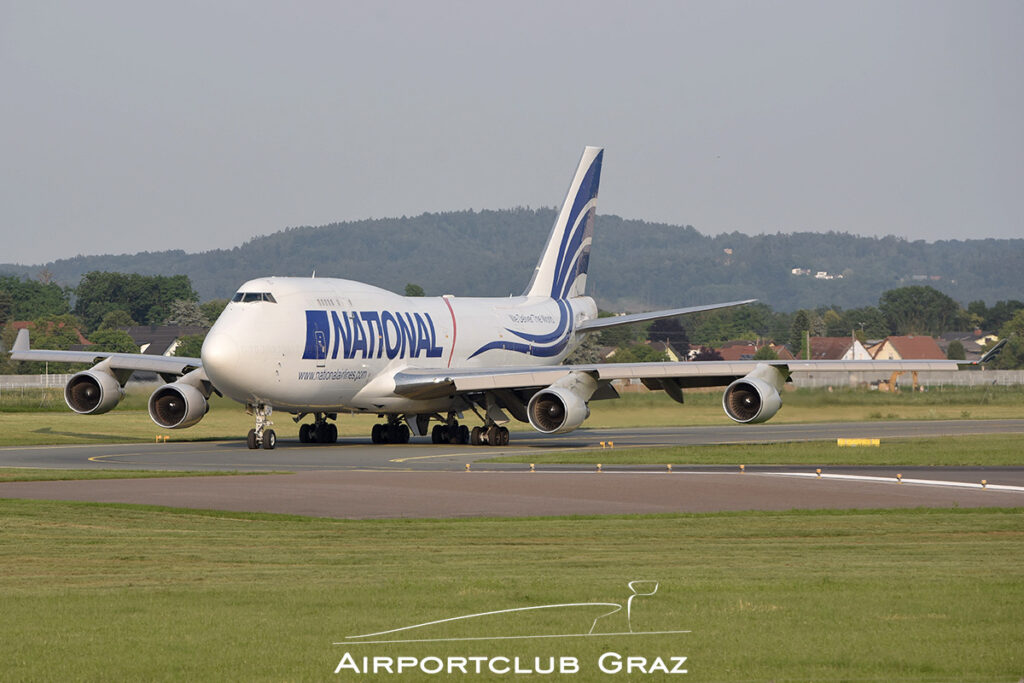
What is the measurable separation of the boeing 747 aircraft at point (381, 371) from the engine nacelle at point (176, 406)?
0.05 metres

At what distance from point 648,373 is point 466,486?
51.5ft

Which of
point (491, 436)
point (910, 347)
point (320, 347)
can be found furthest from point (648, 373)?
point (910, 347)

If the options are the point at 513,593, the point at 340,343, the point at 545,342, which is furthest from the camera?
the point at 545,342

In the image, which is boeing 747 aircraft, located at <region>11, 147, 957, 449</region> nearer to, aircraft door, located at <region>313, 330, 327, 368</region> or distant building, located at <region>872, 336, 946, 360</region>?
aircraft door, located at <region>313, 330, 327, 368</region>

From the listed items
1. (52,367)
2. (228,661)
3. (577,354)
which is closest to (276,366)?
(228,661)

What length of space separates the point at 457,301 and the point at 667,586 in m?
40.3

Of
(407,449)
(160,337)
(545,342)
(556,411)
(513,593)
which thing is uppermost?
(160,337)

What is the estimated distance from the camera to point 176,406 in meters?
45.1

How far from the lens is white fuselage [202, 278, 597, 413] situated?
136 ft

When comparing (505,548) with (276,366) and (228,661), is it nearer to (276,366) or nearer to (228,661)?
(228,661)

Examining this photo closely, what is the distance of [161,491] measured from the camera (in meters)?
27.3

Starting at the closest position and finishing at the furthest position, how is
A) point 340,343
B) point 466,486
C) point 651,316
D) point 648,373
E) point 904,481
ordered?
point 466,486, point 904,481, point 648,373, point 340,343, point 651,316

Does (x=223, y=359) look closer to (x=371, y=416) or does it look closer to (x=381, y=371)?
(x=381, y=371)

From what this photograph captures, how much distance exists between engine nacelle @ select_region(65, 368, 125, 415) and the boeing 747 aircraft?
1.9 inches
